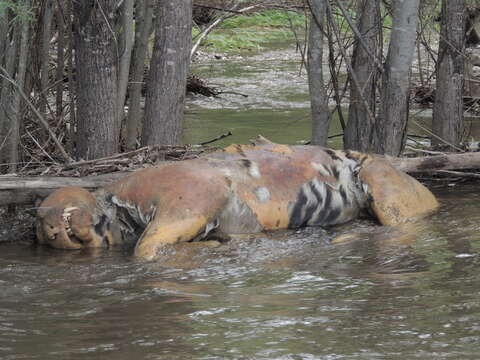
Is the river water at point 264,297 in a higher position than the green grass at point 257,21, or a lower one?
lower

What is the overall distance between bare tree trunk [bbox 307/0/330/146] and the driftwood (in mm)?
1202

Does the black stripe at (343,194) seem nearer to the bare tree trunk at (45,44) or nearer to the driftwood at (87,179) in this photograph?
the driftwood at (87,179)

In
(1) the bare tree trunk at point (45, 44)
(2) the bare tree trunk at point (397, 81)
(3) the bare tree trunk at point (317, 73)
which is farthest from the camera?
(3) the bare tree trunk at point (317, 73)

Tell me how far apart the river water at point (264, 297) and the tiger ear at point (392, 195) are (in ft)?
0.43

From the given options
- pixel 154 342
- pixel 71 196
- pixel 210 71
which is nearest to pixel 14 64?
pixel 71 196

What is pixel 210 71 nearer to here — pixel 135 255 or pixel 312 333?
pixel 135 255

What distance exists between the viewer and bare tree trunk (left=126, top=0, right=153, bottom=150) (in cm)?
834

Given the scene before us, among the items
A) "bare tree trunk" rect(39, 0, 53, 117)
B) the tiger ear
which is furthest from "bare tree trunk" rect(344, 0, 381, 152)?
"bare tree trunk" rect(39, 0, 53, 117)

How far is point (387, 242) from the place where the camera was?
6066 mm

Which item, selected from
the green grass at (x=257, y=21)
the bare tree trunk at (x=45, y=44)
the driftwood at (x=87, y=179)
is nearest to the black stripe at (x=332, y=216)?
the driftwood at (x=87, y=179)

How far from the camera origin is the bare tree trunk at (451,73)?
858cm

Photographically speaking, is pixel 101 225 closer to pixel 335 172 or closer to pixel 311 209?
pixel 311 209

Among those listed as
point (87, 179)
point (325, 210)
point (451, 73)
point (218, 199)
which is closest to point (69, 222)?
point (87, 179)

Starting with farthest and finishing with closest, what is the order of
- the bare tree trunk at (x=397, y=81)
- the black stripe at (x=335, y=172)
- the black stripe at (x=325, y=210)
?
the bare tree trunk at (x=397, y=81) → the black stripe at (x=335, y=172) → the black stripe at (x=325, y=210)
